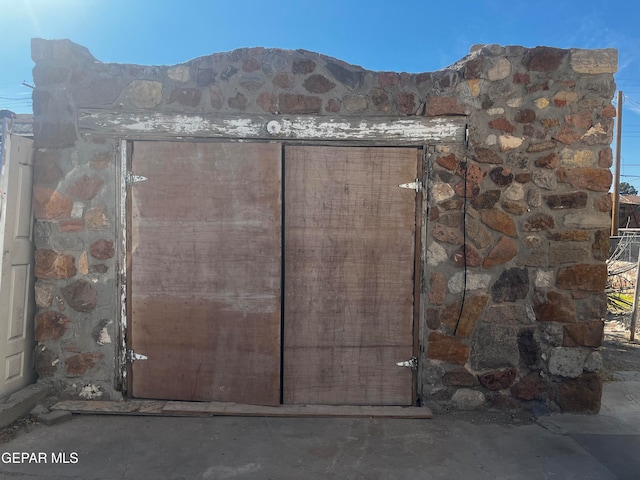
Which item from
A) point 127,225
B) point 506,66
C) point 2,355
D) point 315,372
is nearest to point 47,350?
point 2,355

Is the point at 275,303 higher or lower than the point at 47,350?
higher

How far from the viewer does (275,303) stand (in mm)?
3615

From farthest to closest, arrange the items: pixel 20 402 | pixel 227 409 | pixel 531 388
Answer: pixel 531 388
pixel 227 409
pixel 20 402

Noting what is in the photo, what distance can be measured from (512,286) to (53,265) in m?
3.56

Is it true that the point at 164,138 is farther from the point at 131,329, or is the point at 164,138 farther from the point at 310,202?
the point at 131,329

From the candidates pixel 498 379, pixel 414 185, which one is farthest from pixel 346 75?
pixel 498 379

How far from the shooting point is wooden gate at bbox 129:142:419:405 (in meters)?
3.62

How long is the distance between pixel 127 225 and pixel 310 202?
1.43 meters

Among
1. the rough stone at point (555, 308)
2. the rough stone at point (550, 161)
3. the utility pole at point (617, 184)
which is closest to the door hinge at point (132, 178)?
the rough stone at point (550, 161)

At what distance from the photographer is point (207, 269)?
3.63 metres

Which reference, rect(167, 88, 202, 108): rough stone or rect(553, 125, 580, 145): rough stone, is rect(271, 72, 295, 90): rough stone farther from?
rect(553, 125, 580, 145): rough stone

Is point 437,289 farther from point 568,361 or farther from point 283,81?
point 283,81

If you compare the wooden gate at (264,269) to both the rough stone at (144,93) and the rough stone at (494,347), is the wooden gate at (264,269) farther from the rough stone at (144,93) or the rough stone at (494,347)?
the rough stone at (494,347)

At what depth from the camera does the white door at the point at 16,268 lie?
11.2 feet
